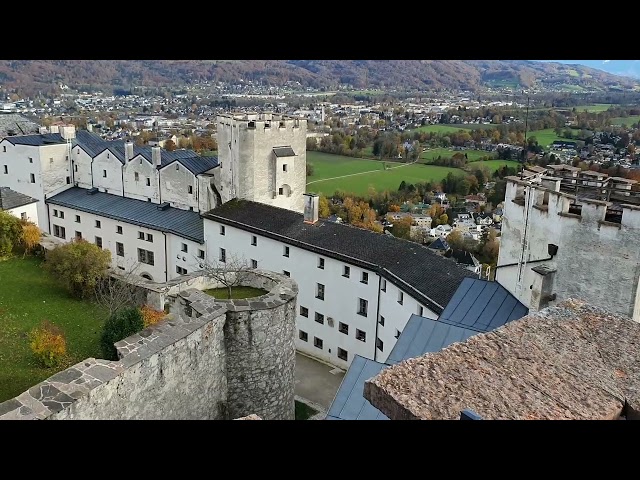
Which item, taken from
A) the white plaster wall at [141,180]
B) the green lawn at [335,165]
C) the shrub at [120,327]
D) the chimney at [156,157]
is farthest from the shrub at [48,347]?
the green lawn at [335,165]

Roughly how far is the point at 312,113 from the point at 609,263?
91.2m

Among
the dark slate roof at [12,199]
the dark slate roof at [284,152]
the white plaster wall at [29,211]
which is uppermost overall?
the dark slate roof at [284,152]

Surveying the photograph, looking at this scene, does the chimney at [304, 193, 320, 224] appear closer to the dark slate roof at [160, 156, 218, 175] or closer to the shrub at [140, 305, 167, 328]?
the dark slate roof at [160, 156, 218, 175]

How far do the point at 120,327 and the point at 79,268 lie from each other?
8.28m

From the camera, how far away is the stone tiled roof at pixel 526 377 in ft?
19.9

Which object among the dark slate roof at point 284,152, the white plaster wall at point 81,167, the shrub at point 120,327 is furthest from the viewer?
the white plaster wall at point 81,167

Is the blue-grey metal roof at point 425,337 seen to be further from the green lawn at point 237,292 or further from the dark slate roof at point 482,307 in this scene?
the green lawn at point 237,292

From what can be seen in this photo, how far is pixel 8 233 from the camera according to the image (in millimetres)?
28250

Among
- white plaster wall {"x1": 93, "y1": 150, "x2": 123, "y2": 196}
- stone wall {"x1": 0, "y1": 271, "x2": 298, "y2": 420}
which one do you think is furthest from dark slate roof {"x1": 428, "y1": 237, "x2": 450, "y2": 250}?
stone wall {"x1": 0, "y1": 271, "x2": 298, "y2": 420}

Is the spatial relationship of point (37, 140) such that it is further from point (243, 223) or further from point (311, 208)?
point (311, 208)

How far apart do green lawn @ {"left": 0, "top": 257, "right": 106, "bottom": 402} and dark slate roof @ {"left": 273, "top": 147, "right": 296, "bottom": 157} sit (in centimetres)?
1177

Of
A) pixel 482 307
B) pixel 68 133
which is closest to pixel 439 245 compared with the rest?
pixel 68 133

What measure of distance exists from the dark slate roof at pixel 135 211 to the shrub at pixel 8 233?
4797 mm

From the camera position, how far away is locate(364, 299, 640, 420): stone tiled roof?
606cm
